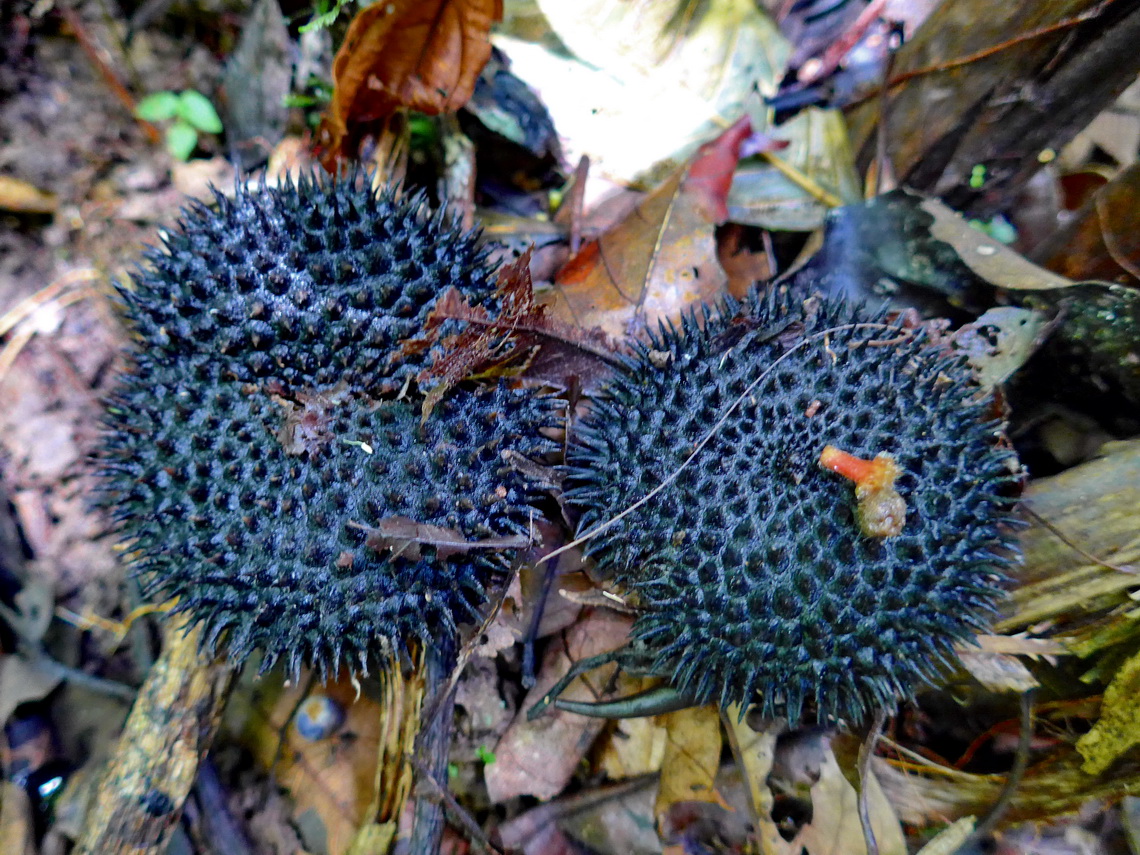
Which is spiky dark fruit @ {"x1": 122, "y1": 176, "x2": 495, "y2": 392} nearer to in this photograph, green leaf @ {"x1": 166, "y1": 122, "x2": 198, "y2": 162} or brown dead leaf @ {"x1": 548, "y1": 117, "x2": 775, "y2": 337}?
brown dead leaf @ {"x1": 548, "y1": 117, "x2": 775, "y2": 337}

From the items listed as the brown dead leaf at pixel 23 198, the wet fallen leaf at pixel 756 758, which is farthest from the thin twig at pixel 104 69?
the wet fallen leaf at pixel 756 758

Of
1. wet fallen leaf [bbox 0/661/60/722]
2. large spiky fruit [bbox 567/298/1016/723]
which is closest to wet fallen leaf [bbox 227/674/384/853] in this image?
wet fallen leaf [bbox 0/661/60/722]

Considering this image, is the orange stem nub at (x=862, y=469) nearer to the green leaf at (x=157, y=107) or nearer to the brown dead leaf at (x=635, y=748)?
the brown dead leaf at (x=635, y=748)

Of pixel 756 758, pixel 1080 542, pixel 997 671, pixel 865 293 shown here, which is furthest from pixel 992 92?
pixel 756 758

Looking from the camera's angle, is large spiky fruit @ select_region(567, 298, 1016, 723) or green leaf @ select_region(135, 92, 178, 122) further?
green leaf @ select_region(135, 92, 178, 122)

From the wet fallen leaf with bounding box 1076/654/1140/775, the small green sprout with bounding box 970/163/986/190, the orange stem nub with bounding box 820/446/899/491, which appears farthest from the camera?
the small green sprout with bounding box 970/163/986/190

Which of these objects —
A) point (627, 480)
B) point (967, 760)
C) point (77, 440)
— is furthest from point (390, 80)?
point (967, 760)
